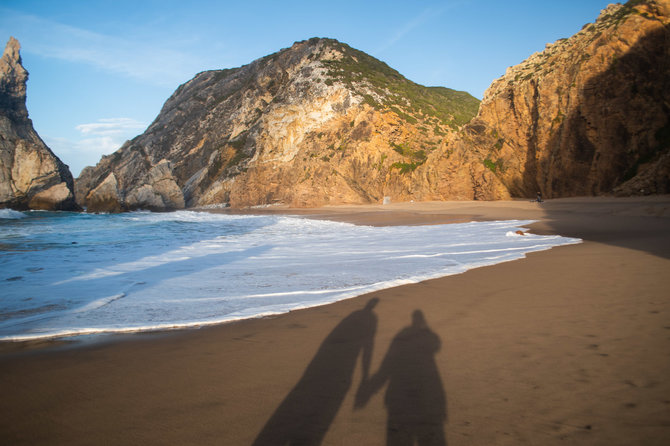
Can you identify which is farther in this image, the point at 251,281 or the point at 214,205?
the point at 214,205

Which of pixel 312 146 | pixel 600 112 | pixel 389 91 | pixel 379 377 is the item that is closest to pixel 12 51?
pixel 312 146

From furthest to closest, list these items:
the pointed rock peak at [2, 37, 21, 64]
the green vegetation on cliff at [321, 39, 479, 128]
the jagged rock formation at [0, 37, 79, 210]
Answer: the pointed rock peak at [2, 37, 21, 64] < the jagged rock formation at [0, 37, 79, 210] < the green vegetation on cliff at [321, 39, 479, 128]

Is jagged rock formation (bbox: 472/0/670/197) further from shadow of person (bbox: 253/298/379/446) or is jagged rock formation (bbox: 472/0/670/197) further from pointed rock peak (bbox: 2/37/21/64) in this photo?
pointed rock peak (bbox: 2/37/21/64)

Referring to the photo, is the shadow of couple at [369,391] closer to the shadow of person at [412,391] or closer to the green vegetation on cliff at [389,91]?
the shadow of person at [412,391]

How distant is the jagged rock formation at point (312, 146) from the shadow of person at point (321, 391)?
23.9m

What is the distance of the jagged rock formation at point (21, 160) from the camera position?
141 ft

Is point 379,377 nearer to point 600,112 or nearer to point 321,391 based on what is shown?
point 321,391

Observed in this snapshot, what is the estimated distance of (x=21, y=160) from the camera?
43.5 m

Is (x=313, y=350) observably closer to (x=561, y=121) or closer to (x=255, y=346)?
(x=255, y=346)

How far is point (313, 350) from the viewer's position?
8.76ft

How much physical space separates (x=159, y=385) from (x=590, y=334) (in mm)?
3126

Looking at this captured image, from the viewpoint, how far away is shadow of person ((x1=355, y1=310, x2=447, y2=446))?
1.63 metres

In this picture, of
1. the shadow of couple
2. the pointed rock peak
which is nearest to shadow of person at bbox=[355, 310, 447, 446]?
the shadow of couple

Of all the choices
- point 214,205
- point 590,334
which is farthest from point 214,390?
point 214,205
